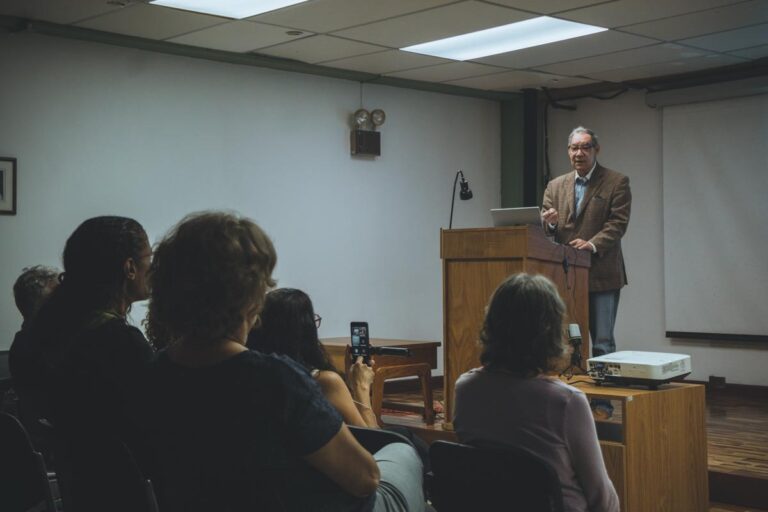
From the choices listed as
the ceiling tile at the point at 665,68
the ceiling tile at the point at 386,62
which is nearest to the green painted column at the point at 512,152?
the ceiling tile at the point at 665,68

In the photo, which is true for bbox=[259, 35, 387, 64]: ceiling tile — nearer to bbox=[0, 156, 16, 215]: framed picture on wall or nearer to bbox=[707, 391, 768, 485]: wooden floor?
bbox=[0, 156, 16, 215]: framed picture on wall

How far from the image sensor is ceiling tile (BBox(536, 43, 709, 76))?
691 centimetres

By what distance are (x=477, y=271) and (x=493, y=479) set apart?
7.03 feet

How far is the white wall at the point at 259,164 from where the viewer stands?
6.11 meters

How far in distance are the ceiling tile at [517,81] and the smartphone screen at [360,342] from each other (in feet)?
16.1

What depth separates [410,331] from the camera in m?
8.30

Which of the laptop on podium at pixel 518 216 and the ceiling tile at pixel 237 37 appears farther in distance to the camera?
the ceiling tile at pixel 237 37

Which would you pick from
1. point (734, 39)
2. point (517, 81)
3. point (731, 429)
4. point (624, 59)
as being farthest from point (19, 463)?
point (517, 81)

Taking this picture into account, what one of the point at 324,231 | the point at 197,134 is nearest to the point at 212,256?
the point at 197,134

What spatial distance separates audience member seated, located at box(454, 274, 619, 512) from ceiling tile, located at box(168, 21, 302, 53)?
4.01 meters

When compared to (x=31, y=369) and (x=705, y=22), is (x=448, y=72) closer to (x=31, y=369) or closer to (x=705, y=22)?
(x=705, y=22)

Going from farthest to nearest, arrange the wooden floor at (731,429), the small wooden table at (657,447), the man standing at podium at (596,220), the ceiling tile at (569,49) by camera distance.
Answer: the ceiling tile at (569,49) < the man standing at podium at (596,220) < the wooden floor at (731,429) < the small wooden table at (657,447)

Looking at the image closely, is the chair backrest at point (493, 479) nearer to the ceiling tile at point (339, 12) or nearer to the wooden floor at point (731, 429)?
the wooden floor at point (731, 429)

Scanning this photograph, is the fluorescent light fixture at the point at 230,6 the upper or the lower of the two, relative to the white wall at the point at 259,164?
upper
